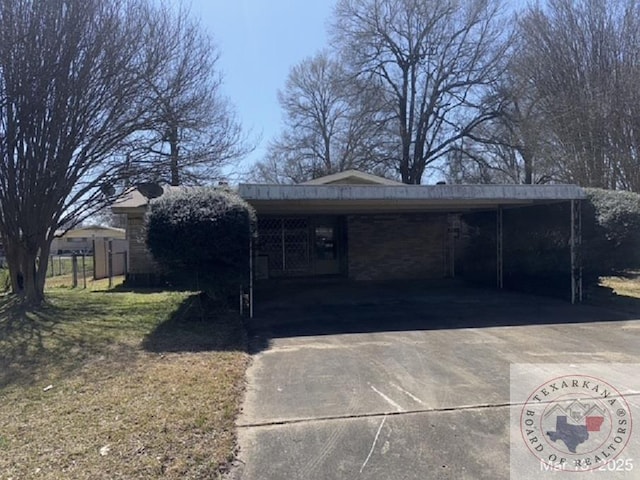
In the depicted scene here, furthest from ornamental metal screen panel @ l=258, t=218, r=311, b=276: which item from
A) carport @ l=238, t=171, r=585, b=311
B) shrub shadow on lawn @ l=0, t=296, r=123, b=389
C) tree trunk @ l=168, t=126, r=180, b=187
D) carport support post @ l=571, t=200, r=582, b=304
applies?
carport support post @ l=571, t=200, r=582, b=304

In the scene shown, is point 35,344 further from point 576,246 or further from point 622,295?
point 622,295

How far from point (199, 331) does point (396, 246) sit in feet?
29.3

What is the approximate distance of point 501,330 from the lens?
7.36 m

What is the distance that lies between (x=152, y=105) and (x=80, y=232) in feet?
69.4

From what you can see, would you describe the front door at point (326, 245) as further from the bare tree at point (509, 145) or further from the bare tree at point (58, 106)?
the bare tree at point (509, 145)

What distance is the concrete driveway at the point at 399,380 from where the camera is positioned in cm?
318

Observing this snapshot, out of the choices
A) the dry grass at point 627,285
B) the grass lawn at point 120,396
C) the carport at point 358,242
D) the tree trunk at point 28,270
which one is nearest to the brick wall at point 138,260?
the carport at point 358,242

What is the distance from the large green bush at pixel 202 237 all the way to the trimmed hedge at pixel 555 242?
→ 727cm

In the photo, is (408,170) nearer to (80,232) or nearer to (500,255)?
(500,255)

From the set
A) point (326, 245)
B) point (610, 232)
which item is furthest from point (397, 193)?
point (326, 245)

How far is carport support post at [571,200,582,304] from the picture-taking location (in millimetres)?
10125

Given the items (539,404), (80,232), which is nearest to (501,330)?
(539,404)

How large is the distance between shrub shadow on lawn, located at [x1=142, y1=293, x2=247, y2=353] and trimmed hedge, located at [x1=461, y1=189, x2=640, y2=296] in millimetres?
7549

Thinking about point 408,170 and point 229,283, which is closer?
point 229,283
